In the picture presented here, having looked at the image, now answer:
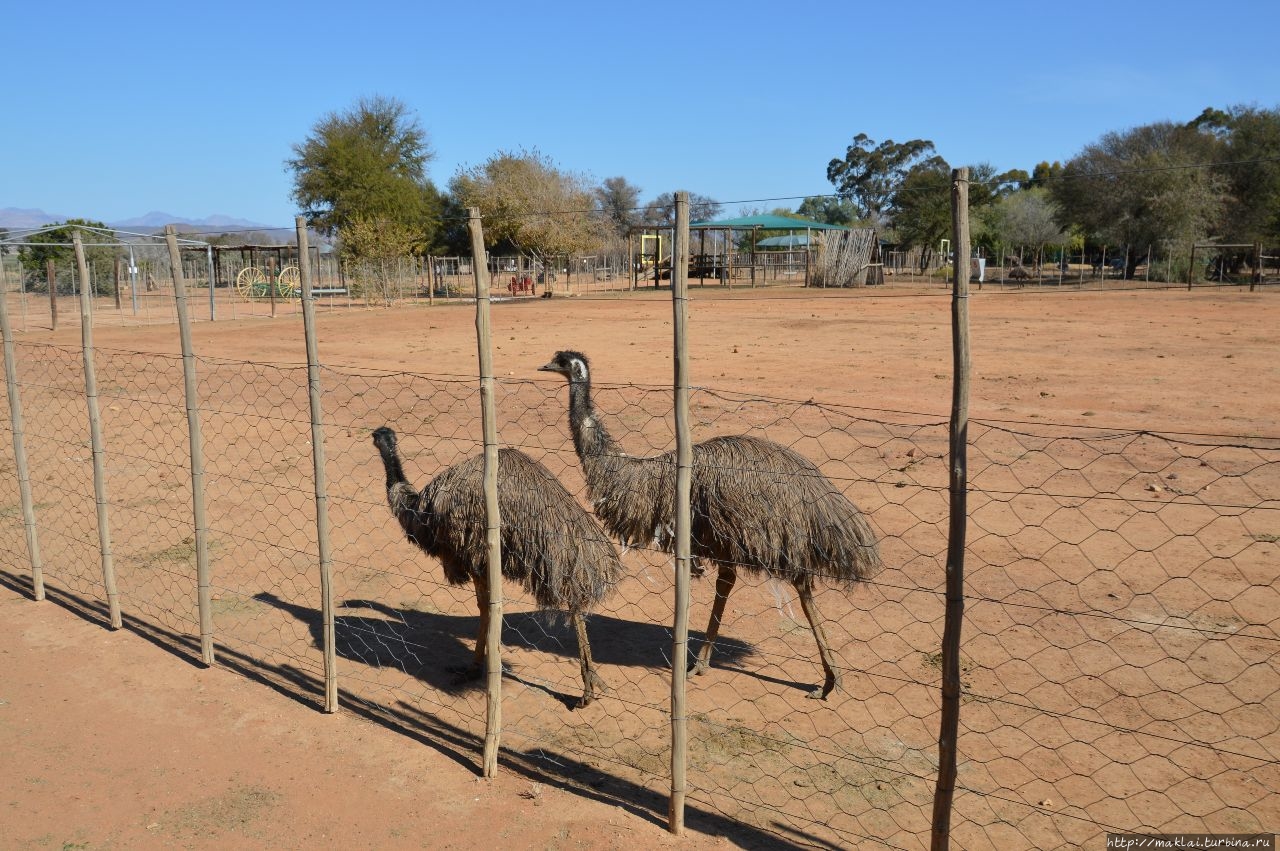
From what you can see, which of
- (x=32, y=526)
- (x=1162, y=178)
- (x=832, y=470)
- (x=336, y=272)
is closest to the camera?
(x=32, y=526)

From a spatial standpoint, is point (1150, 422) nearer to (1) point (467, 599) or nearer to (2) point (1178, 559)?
(2) point (1178, 559)

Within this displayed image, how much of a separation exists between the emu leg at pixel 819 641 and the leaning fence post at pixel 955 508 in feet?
5.55

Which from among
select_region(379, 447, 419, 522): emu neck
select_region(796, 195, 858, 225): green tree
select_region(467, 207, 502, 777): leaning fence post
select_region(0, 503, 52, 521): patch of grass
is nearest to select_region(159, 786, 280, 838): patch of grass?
select_region(467, 207, 502, 777): leaning fence post

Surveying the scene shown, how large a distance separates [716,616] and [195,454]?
287 centimetres

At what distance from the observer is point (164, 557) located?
729 centimetres

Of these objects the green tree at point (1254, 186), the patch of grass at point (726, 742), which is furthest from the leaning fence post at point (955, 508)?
the green tree at point (1254, 186)

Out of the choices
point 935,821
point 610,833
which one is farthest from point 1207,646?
point 610,833

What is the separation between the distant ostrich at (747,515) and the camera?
16.7 ft

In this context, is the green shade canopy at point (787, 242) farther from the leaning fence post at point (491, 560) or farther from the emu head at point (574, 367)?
the leaning fence post at point (491, 560)

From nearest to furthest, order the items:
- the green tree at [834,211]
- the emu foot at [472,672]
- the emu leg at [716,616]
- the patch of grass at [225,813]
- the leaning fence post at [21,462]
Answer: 1. the patch of grass at [225,813]
2. the emu leg at [716,616]
3. the emu foot at [472,672]
4. the leaning fence post at [21,462]
5. the green tree at [834,211]

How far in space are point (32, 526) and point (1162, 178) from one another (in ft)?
125

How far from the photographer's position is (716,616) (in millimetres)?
5332

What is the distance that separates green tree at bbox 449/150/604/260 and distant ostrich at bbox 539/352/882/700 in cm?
3166

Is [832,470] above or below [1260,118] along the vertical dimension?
below
